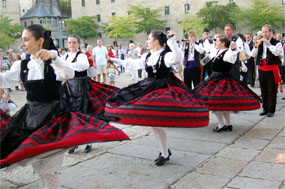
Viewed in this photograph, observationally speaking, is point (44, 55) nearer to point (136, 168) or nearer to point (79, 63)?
point (136, 168)

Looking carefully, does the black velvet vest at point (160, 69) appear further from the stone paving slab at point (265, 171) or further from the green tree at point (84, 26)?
the green tree at point (84, 26)

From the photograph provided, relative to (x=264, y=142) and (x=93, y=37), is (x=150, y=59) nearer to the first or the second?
(x=264, y=142)

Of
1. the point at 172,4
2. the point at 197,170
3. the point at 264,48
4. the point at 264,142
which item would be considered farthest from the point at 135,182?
the point at 172,4

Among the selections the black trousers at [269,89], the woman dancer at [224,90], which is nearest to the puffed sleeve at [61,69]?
the woman dancer at [224,90]

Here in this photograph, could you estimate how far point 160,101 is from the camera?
4.13m

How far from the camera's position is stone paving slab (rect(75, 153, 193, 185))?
391 centimetres

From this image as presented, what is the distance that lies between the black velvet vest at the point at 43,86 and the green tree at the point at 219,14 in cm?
4293

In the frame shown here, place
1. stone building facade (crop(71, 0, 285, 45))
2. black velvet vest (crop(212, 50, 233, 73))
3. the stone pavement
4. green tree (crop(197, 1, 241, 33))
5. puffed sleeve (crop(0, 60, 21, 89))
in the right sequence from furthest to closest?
stone building facade (crop(71, 0, 285, 45))
green tree (crop(197, 1, 241, 33))
black velvet vest (crop(212, 50, 233, 73))
the stone pavement
puffed sleeve (crop(0, 60, 21, 89))

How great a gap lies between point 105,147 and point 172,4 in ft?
156

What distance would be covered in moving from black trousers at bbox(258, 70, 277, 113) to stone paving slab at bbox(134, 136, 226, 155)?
101 inches

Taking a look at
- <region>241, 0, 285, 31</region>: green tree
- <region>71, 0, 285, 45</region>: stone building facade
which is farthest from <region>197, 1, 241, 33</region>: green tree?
<region>71, 0, 285, 45</region>: stone building facade

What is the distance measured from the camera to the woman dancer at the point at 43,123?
2600 millimetres

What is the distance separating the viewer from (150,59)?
4629 millimetres

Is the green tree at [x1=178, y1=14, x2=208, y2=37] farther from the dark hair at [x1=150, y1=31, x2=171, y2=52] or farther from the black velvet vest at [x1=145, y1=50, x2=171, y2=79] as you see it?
the black velvet vest at [x1=145, y1=50, x2=171, y2=79]
